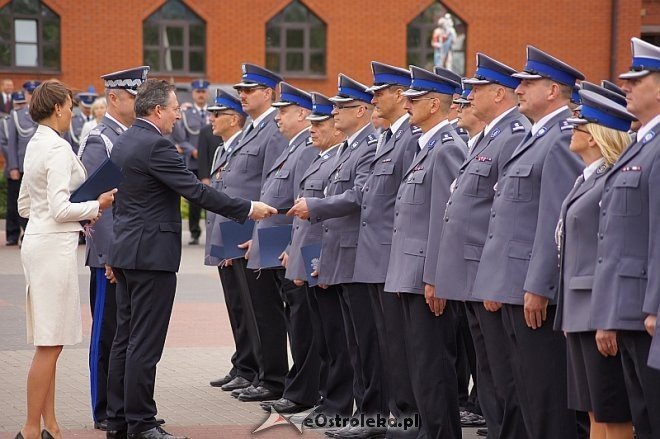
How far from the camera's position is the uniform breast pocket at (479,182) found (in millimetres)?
6387

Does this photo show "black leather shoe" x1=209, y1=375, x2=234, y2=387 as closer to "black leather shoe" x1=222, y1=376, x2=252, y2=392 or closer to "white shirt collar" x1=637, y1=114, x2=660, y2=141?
"black leather shoe" x1=222, y1=376, x2=252, y2=392

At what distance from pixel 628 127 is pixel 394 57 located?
99.1 ft

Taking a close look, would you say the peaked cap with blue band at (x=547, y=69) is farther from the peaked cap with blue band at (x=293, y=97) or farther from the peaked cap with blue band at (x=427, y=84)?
the peaked cap with blue band at (x=293, y=97)

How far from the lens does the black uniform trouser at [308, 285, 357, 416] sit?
8070 mm

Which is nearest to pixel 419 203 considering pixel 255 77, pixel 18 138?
pixel 255 77

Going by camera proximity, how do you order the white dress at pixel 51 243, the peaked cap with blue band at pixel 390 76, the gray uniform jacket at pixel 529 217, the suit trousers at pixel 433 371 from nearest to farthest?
the gray uniform jacket at pixel 529 217, the suit trousers at pixel 433 371, the white dress at pixel 51 243, the peaked cap with blue band at pixel 390 76

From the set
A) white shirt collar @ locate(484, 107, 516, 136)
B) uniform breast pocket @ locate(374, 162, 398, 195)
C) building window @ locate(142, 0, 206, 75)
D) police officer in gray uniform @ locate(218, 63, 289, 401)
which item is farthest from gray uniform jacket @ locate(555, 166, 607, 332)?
building window @ locate(142, 0, 206, 75)

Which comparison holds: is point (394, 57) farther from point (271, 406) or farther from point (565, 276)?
point (565, 276)

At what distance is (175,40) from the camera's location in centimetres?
3419

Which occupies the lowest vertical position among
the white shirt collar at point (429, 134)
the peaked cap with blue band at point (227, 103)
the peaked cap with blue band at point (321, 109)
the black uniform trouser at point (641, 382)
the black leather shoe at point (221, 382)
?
the black leather shoe at point (221, 382)

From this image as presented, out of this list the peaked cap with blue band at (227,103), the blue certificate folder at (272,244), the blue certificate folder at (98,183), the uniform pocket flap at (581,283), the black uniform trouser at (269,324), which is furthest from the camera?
the peaked cap with blue band at (227,103)

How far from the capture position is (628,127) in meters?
5.57

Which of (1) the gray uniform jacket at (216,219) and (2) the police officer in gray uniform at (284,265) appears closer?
(2) the police officer in gray uniform at (284,265)

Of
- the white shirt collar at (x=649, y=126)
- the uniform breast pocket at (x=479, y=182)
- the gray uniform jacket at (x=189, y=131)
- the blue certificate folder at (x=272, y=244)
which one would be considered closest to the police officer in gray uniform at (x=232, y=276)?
the blue certificate folder at (x=272, y=244)
